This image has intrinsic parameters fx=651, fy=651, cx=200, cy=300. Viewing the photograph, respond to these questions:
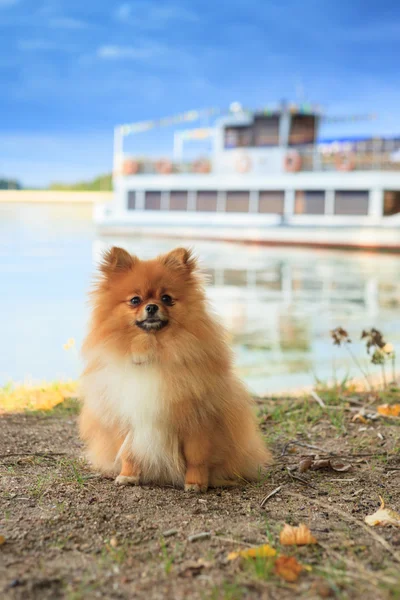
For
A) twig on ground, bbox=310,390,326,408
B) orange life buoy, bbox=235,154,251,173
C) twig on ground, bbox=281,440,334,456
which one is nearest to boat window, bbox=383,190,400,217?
orange life buoy, bbox=235,154,251,173

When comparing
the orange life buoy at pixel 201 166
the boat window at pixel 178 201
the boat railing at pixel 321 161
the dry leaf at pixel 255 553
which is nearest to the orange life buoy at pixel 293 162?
the boat railing at pixel 321 161

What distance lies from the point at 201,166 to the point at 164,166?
156 centimetres

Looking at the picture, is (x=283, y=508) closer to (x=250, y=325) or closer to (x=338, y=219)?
(x=250, y=325)

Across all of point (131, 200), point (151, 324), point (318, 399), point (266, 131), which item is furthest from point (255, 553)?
point (131, 200)

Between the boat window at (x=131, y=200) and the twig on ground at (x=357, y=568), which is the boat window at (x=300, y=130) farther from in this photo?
the twig on ground at (x=357, y=568)

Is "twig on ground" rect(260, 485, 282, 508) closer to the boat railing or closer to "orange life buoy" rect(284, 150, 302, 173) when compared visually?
the boat railing

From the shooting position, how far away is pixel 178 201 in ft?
78.3

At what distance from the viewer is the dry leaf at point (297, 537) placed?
70.9 inches

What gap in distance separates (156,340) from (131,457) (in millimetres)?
473

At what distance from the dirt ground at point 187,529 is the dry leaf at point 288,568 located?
0.02 metres

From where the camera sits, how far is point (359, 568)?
162cm

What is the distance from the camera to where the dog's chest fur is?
88.7 inches

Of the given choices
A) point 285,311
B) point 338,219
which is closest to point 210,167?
point 338,219

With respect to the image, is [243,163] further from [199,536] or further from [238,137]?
[199,536]
